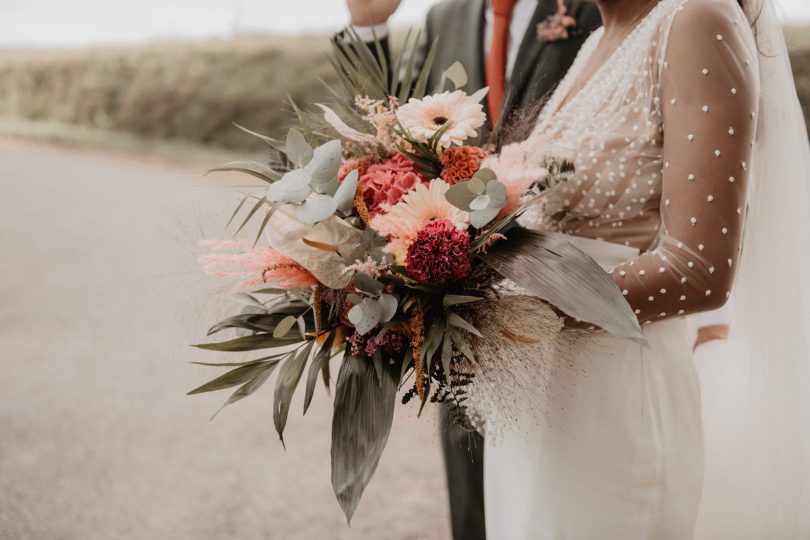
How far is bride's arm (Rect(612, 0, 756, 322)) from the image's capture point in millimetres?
1134

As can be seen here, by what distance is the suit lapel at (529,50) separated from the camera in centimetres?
197

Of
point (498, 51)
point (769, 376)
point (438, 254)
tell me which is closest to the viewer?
point (438, 254)

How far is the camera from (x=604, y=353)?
1.38 m

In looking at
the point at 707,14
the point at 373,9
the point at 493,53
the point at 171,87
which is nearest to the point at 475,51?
the point at 493,53

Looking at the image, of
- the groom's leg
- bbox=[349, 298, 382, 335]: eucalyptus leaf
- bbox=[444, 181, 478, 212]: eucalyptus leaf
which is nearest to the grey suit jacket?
bbox=[444, 181, 478, 212]: eucalyptus leaf

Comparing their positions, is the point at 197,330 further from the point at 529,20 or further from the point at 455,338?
the point at 529,20

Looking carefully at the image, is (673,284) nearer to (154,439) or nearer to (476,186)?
(476,186)

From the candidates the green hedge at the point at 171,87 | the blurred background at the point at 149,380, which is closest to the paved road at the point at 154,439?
the blurred background at the point at 149,380

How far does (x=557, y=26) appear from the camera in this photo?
1.96m

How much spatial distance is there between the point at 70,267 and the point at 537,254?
7.16m

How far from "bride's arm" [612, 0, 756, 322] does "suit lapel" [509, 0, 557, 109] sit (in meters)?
0.80

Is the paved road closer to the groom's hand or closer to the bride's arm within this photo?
the groom's hand

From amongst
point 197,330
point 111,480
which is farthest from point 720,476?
point 111,480

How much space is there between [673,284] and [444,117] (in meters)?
0.45
